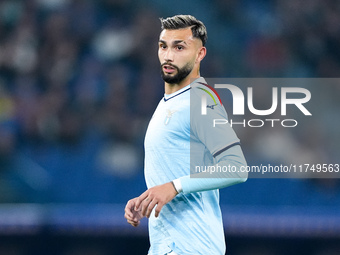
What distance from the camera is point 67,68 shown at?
671 cm

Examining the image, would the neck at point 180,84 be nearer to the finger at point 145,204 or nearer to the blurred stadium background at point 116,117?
the finger at point 145,204

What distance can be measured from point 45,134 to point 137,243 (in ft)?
5.64

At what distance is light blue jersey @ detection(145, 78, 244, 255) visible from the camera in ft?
9.39

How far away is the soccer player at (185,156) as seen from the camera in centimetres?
273

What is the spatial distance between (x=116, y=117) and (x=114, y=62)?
813 mm

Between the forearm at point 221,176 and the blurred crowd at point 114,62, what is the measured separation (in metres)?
3.03

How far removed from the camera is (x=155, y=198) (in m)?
2.64

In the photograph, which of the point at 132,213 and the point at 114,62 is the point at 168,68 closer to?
the point at 132,213

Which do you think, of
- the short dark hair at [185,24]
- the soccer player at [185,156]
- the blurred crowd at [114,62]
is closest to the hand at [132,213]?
the soccer player at [185,156]

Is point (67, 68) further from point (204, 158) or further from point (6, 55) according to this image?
point (204, 158)

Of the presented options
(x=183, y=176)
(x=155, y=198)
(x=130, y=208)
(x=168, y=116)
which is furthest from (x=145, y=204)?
(x=168, y=116)

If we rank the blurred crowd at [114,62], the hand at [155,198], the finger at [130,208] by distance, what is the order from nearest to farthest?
the hand at [155,198] < the finger at [130,208] < the blurred crowd at [114,62]

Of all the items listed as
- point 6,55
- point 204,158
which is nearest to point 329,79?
point 6,55

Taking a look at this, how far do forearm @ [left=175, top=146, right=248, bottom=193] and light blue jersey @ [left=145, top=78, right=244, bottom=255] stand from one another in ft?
0.31
